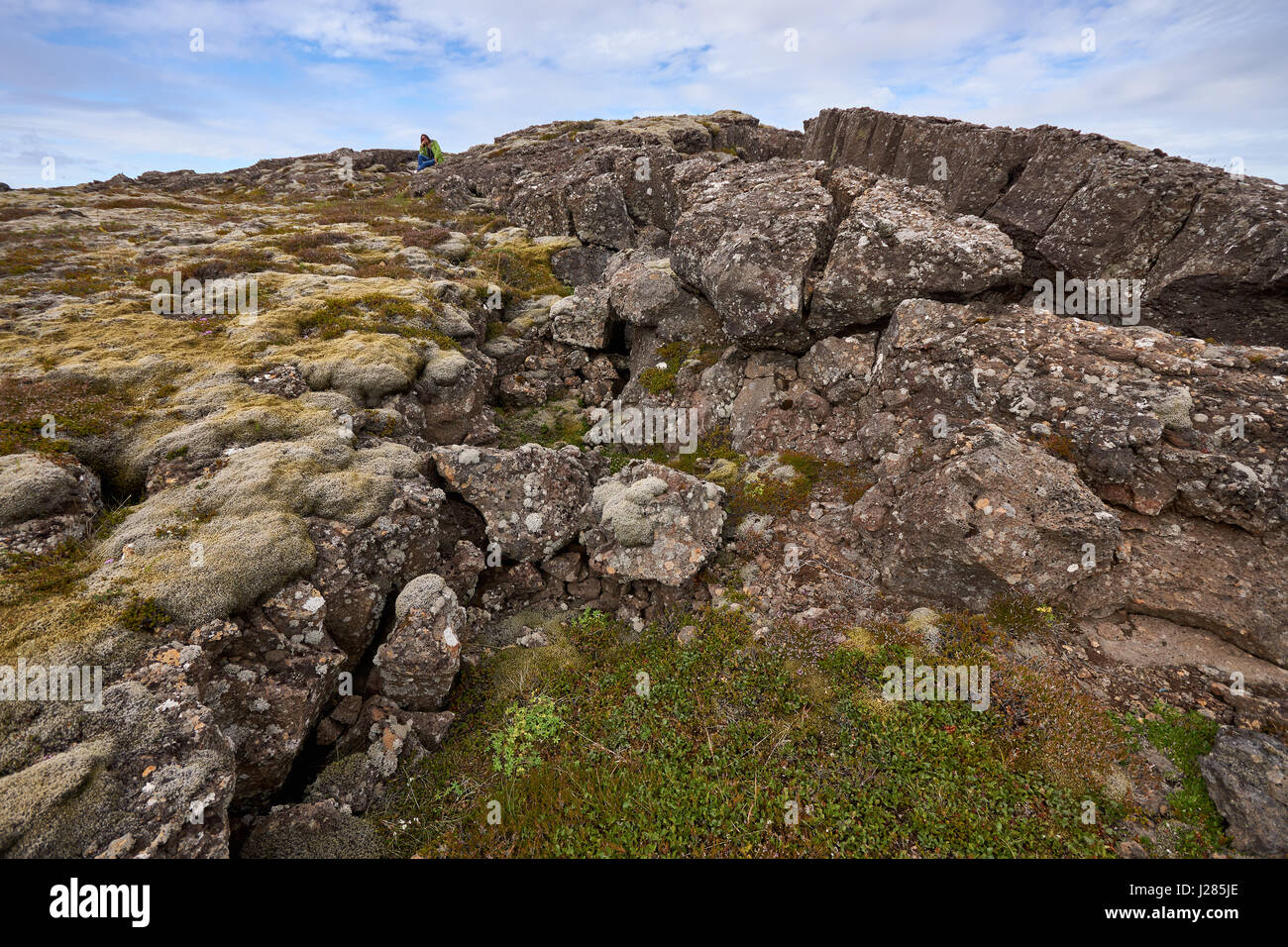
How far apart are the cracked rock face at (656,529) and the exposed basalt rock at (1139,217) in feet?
45.7

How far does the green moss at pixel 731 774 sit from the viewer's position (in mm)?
7324

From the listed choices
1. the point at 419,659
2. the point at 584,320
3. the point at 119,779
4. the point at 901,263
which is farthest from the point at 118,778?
the point at 901,263

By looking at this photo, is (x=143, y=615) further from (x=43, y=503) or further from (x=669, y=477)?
(x=669, y=477)

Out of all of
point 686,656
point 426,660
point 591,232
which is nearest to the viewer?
point 426,660

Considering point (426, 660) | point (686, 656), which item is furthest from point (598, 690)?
point (426, 660)

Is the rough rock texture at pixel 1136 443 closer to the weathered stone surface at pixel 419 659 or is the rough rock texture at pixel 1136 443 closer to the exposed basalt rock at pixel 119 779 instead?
the weathered stone surface at pixel 419 659

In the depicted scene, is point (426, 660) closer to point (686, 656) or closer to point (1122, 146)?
point (686, 656)

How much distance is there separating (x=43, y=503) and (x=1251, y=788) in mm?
21584

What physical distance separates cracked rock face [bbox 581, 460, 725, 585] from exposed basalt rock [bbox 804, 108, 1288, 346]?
13.9 meters

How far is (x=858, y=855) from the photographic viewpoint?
716 cm

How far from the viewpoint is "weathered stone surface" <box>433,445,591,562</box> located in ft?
42.4

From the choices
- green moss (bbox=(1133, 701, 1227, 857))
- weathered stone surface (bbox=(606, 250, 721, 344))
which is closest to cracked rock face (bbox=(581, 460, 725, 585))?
weathered stone surface (bbox=(606, 250, 721, 344))

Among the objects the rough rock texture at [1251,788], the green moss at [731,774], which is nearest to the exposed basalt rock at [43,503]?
the green moss at [731,774]
